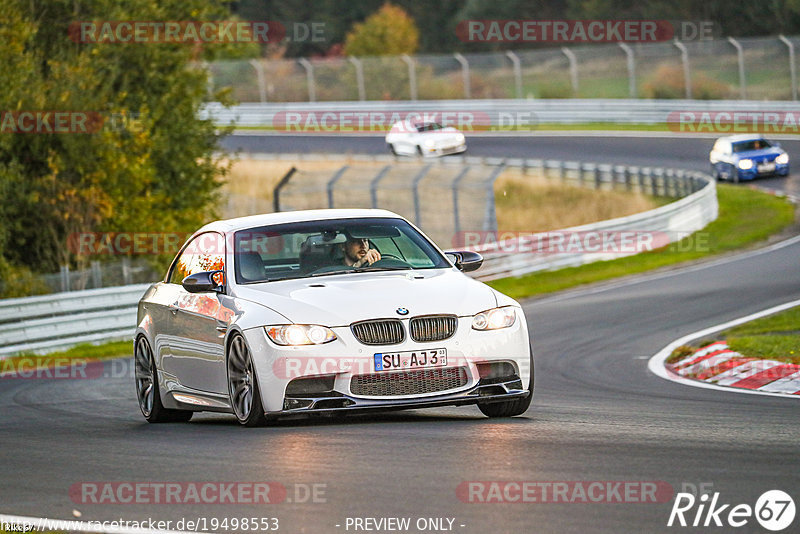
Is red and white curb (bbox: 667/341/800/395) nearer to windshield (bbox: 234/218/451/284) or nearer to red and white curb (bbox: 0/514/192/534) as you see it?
windshield (bbox: 234/218/451/284)

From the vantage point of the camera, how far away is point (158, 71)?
1171 inches

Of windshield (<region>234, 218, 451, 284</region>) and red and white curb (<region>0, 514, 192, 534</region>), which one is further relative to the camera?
windshield (<region>234, 218, 451, 284</region>)

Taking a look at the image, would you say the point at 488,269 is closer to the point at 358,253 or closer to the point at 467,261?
the point at 467,261

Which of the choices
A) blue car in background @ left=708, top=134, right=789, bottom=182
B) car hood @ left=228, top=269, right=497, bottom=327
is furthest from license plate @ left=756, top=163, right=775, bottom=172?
car hood @ left=228, top=269, right=497, bottom=327

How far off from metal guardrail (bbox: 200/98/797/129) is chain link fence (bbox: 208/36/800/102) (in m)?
0.73

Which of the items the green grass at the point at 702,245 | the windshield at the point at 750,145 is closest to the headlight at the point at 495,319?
the green grass at the point at 702,245

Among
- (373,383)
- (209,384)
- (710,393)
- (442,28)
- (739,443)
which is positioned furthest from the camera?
(442,28)

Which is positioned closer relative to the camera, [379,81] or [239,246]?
[239,246]

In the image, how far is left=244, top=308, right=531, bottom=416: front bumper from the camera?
8.73m

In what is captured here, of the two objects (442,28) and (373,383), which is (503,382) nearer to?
(373,383)

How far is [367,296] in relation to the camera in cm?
896

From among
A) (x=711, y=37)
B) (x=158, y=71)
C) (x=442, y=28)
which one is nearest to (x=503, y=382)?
(x=158, y=71)

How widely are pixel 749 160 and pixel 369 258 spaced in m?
30.9

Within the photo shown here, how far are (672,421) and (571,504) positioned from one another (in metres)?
2.96
